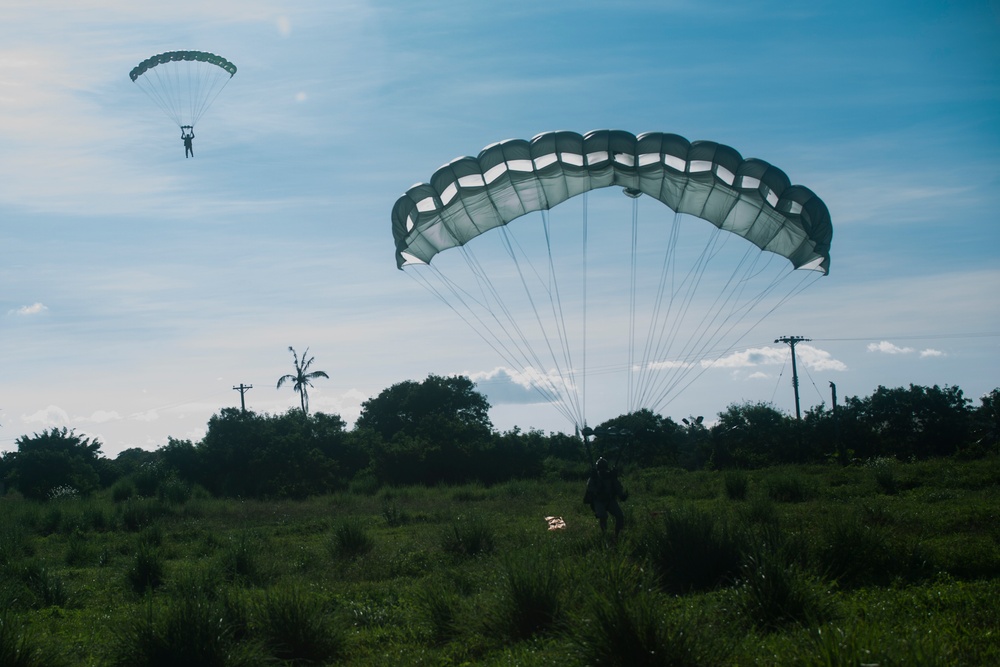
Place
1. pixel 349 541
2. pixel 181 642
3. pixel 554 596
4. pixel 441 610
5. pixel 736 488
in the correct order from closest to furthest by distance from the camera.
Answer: pixel 181 642, pixel 554 596, pixel 441 610, pixel 349 541, pixel 736 488

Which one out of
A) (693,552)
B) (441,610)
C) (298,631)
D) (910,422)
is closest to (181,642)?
(298,631)

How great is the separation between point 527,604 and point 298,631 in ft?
7.24

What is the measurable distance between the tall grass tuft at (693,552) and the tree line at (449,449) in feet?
68.7

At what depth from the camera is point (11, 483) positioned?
112ft

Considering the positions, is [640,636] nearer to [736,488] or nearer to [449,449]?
[736,488]

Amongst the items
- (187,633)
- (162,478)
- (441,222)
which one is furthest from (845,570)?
(162,478)

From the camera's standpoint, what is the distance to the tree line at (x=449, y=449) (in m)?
34.5

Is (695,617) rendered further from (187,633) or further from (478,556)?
(478,556)

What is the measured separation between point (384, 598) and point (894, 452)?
35.5 meters

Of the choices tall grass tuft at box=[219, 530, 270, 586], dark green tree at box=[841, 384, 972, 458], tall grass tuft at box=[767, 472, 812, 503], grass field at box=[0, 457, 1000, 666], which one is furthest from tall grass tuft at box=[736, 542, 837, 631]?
dark green tree at box=[841, 384, 972, 458]

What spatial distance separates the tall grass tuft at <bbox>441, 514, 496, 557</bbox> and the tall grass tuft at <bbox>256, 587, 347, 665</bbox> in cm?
515

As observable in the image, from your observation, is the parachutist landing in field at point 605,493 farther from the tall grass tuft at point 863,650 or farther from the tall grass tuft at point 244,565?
the tall grass tuft at point 863,650

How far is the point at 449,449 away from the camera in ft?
119

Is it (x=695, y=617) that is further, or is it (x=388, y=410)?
(x=388, y=410)
